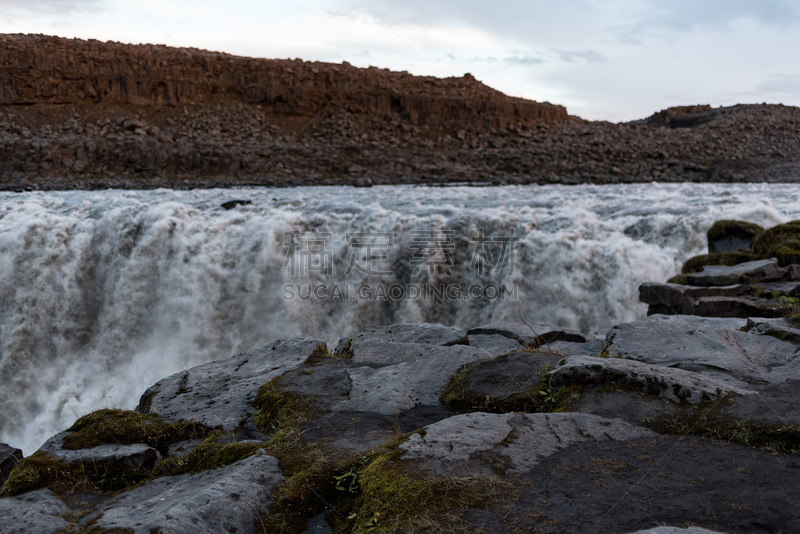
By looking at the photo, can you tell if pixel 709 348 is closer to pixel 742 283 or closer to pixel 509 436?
pixel 509 436

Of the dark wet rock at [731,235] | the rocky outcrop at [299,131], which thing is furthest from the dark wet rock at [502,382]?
the rocky outcrop at [299,131]

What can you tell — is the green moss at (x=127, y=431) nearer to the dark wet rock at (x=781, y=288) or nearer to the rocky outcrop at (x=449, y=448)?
the rocky outcrop at (x=449, y=448)

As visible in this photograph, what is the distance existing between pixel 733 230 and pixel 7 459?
428 inches

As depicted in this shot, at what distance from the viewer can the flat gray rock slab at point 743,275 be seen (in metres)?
7.92

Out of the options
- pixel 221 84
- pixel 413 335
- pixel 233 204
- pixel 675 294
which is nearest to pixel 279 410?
pixel 413 335

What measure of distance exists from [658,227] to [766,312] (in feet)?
18.6

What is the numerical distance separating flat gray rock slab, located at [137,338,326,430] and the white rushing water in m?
6.22

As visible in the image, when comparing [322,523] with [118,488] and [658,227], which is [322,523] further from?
[658,227]

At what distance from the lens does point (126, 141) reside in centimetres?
4066

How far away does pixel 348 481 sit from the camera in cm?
294

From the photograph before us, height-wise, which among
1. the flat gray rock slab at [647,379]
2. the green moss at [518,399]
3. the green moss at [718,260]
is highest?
the green moss at [718,260]

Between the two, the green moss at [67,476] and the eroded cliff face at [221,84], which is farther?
the eroded cliff face at [221,84]

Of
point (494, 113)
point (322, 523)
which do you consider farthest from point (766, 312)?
point (494, 113)

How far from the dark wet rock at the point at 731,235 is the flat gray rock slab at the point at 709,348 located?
5.54 metres
